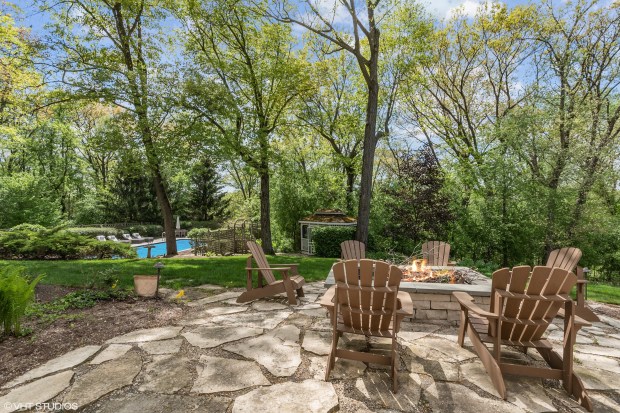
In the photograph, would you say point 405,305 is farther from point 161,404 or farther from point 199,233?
point 199,233

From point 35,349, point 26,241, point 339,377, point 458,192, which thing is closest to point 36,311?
point 35,349

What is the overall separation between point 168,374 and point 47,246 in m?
8.72

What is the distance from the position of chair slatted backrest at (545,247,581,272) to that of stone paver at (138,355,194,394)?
4.51m

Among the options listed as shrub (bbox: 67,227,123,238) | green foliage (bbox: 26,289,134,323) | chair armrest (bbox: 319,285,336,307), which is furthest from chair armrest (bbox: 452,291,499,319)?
shrub (bbox: 67,227,123,238)

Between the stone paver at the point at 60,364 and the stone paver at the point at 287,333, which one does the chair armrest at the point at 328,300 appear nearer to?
the stone paver at the point at 287,333

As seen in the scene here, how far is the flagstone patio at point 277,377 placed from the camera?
2.06m

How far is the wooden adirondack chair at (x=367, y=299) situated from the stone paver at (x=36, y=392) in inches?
76.1

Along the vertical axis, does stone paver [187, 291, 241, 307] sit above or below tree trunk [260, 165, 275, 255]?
below

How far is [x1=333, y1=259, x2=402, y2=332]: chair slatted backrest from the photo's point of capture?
97.9 inches

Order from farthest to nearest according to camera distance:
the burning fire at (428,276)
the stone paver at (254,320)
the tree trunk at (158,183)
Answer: the tree trunk at (158,183), the burning fire at (428,276), the stone paver at (254,320)

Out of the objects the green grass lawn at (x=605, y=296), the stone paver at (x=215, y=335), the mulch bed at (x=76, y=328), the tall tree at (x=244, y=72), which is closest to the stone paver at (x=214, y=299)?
the mulch bed at (x=76, y=328)

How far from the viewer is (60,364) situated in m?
2.56

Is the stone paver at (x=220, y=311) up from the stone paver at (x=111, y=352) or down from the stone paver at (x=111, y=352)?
down

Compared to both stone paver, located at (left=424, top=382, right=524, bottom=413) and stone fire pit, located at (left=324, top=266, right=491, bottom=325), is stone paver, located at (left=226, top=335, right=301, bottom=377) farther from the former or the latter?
stone fire pit, located at (left=324, top=266, right=491, bottom=325)
